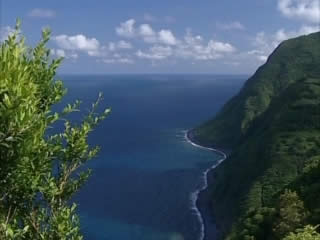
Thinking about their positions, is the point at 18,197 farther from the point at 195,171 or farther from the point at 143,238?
the point at 195,171

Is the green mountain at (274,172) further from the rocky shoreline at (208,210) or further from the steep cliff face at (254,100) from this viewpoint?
the rocky shoreline at (208,210)

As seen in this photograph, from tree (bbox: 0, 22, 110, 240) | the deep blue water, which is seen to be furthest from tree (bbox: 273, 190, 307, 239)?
tree (bbox: 0, 22, 110, 240)

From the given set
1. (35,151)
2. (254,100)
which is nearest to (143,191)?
(254,100)

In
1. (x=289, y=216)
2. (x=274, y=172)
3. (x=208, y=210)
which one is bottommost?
(x=208, y=210)

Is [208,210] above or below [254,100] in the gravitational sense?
below

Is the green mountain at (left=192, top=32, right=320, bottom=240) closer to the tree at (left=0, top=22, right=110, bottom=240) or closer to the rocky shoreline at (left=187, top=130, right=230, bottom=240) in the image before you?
the rocky shoreline at (left=187, top=130, right=230, bottom=240)

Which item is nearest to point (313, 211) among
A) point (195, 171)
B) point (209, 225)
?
point (209, 225)

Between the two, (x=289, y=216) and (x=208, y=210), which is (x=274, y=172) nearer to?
(x=208, y=210)
